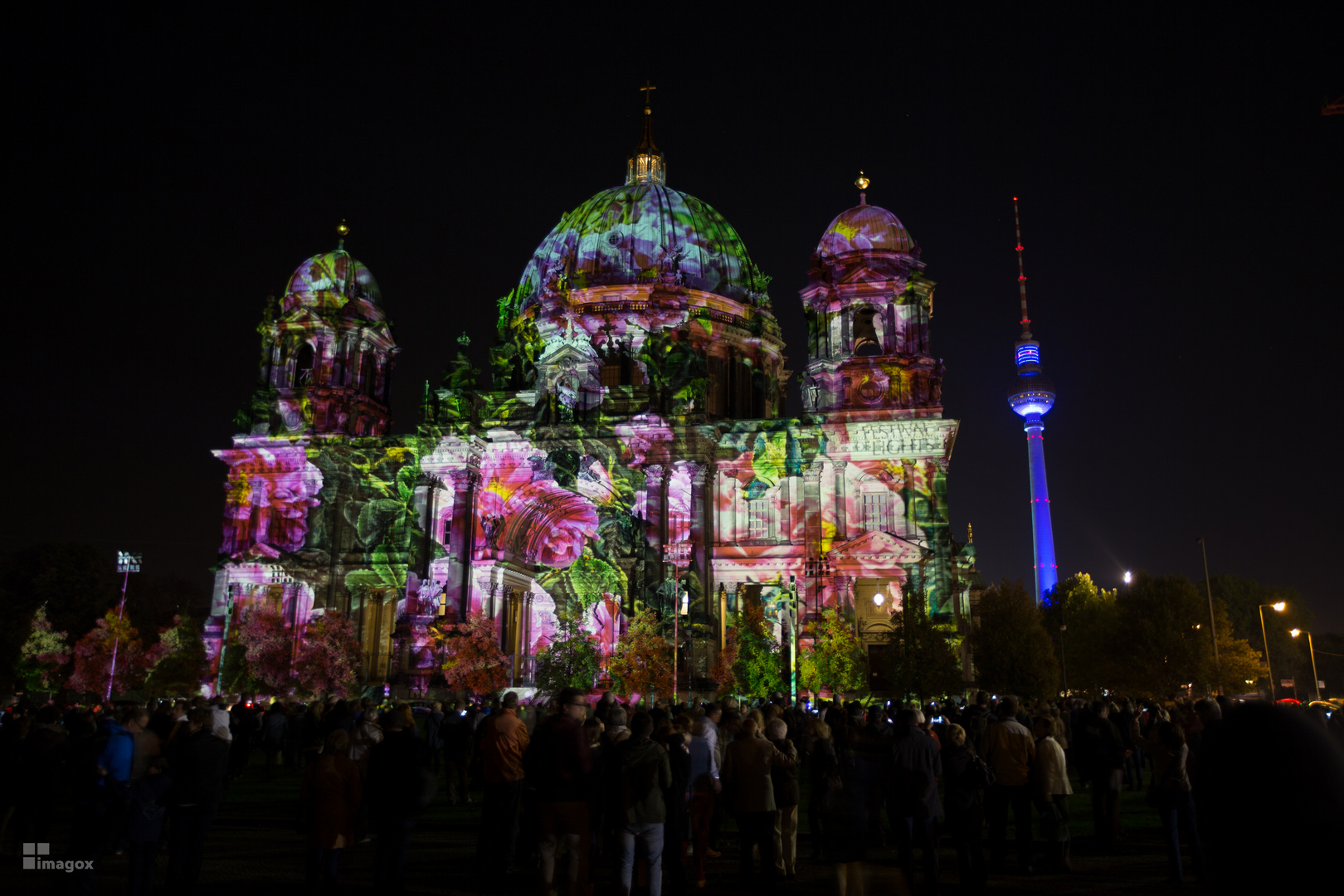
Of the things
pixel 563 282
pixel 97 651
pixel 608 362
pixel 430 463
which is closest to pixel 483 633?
pixel 430 463

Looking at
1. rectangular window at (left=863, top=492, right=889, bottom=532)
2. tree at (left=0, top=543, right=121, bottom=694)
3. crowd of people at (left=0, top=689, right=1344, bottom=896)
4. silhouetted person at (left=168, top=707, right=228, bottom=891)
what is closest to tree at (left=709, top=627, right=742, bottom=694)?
rectangular window at (left=863, top=492, right=889, bottom=532)

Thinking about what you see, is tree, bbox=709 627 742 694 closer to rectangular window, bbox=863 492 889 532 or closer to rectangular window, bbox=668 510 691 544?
rectangular window, bbox=668 510 691 544

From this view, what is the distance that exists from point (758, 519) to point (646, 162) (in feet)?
114

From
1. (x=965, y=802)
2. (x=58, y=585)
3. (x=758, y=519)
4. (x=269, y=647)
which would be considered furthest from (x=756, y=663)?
(x=58, y=585)

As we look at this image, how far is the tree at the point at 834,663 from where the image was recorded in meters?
47.4

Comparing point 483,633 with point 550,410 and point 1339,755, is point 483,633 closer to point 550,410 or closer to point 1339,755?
point 550,410

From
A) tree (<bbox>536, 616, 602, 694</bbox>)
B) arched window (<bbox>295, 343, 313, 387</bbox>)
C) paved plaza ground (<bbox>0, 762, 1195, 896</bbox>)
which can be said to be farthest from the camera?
arched window (<bbox>295, 343, 313, 387</bbox>)

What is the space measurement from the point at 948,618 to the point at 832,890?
39.9m

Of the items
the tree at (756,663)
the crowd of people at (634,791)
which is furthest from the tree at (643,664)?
the crowd of people at (634,791)

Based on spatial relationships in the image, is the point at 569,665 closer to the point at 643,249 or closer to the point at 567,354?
the point at 567,354

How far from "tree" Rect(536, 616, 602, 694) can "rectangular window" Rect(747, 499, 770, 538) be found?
11.3 m

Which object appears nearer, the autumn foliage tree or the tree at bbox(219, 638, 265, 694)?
the autumn foliage tree

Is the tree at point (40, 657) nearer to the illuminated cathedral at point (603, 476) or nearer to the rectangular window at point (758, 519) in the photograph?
the illuminated cathedral at point (603, 476)

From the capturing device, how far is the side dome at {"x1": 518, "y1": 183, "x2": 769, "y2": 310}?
67750 mm
